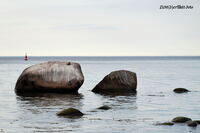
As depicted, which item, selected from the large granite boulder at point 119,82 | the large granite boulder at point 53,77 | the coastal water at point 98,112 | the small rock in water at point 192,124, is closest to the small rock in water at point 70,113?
the coastal water at point 98,112

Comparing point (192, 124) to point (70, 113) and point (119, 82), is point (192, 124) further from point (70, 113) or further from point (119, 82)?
point (119, 82)

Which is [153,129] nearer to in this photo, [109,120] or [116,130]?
[116,130]

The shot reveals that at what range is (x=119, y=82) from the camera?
33656 millimetres

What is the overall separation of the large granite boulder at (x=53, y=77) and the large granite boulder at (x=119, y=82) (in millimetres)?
2293

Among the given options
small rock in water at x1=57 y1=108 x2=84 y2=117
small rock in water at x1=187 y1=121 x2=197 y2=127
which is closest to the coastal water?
small rock in water at x1=187 y1=121 x2=197 y2=127

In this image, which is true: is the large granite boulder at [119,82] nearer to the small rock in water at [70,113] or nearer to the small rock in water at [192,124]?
the small rock in water at [70,113]

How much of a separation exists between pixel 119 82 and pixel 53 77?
15.1 feet

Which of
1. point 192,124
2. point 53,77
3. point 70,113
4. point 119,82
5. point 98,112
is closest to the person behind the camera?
point 192,124

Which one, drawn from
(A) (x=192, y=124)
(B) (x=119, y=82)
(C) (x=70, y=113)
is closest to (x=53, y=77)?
(B) (x=119, y=82)

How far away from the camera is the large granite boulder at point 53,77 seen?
1255 inches

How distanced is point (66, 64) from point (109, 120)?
12093mm

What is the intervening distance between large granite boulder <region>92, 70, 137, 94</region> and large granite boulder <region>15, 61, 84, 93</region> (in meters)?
2.29

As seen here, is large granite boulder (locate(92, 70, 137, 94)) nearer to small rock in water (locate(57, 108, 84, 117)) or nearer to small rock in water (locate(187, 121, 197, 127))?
small rock in water (locate(57, 108, 84, 117))

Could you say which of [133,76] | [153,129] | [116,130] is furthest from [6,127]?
[133,76]
